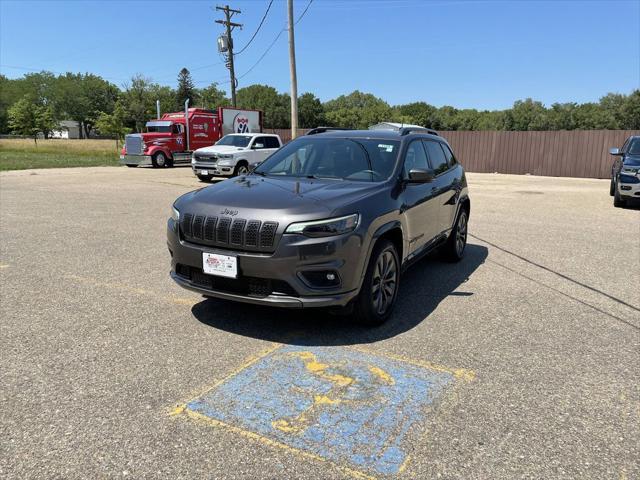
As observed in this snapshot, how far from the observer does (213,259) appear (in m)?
3.79

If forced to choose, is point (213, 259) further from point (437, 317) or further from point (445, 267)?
point (445, 267)

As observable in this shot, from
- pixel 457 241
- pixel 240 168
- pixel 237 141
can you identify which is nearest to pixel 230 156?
pixel 240 168

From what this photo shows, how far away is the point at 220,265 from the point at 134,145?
2382 centimetres

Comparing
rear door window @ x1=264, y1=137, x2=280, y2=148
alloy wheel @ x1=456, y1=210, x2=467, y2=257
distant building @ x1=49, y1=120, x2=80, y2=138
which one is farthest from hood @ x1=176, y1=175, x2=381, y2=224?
distant building @ x1=49, y1=120, x2=80, y2=138

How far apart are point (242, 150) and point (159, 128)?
377 inches

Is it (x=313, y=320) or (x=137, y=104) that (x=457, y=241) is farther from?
(x=137, y=104)

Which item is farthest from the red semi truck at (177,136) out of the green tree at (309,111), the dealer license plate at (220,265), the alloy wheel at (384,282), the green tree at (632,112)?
the green tree at (309,111)

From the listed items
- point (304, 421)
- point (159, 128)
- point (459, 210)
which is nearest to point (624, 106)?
point (159, 128)

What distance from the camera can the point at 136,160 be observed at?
83.4 ft

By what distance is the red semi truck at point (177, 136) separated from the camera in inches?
988

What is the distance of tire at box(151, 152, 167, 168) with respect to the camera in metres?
25.1

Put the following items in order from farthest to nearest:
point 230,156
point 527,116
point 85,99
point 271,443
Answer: point 85,99 < point 527,116 < point 230,156 < point 271,443

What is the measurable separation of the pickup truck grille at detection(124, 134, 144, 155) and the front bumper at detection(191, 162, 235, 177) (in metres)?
8.26

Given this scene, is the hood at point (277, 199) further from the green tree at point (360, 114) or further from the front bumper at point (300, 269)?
the green tree at point (360, 114)
